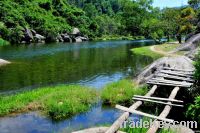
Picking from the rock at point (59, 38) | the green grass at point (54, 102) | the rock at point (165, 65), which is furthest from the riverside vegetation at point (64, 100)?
the rock at point (59, 38)

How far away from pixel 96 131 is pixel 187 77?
35.7 ft

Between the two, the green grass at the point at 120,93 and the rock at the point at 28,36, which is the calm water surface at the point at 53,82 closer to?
the green grass at the point at 120,93

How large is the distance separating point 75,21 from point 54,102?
154409 mm

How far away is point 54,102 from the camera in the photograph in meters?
23.4

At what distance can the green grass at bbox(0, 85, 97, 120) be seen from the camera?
74.1 feet

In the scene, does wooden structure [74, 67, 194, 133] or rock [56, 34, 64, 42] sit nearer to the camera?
wooden structure [74, 67, 194, 133]

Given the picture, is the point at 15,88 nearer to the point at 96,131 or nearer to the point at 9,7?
the point at 96,131

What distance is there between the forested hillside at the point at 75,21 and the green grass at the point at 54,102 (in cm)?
6496

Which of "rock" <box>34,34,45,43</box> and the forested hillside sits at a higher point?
the forested hillside

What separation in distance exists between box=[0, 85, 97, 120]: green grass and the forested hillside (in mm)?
64961

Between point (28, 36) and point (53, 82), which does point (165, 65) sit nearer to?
point (53, 82)

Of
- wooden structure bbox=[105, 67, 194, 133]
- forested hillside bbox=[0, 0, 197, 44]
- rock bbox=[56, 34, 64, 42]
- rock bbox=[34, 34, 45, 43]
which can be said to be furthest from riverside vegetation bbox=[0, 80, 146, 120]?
rock bbox=[56, 34, 64, 42]

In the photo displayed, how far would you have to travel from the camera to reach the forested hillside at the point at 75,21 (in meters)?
111

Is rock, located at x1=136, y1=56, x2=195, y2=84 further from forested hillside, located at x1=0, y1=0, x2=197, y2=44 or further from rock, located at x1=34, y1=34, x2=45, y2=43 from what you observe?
rock, located at x1=34, y1=34, x2=45, y2=43
